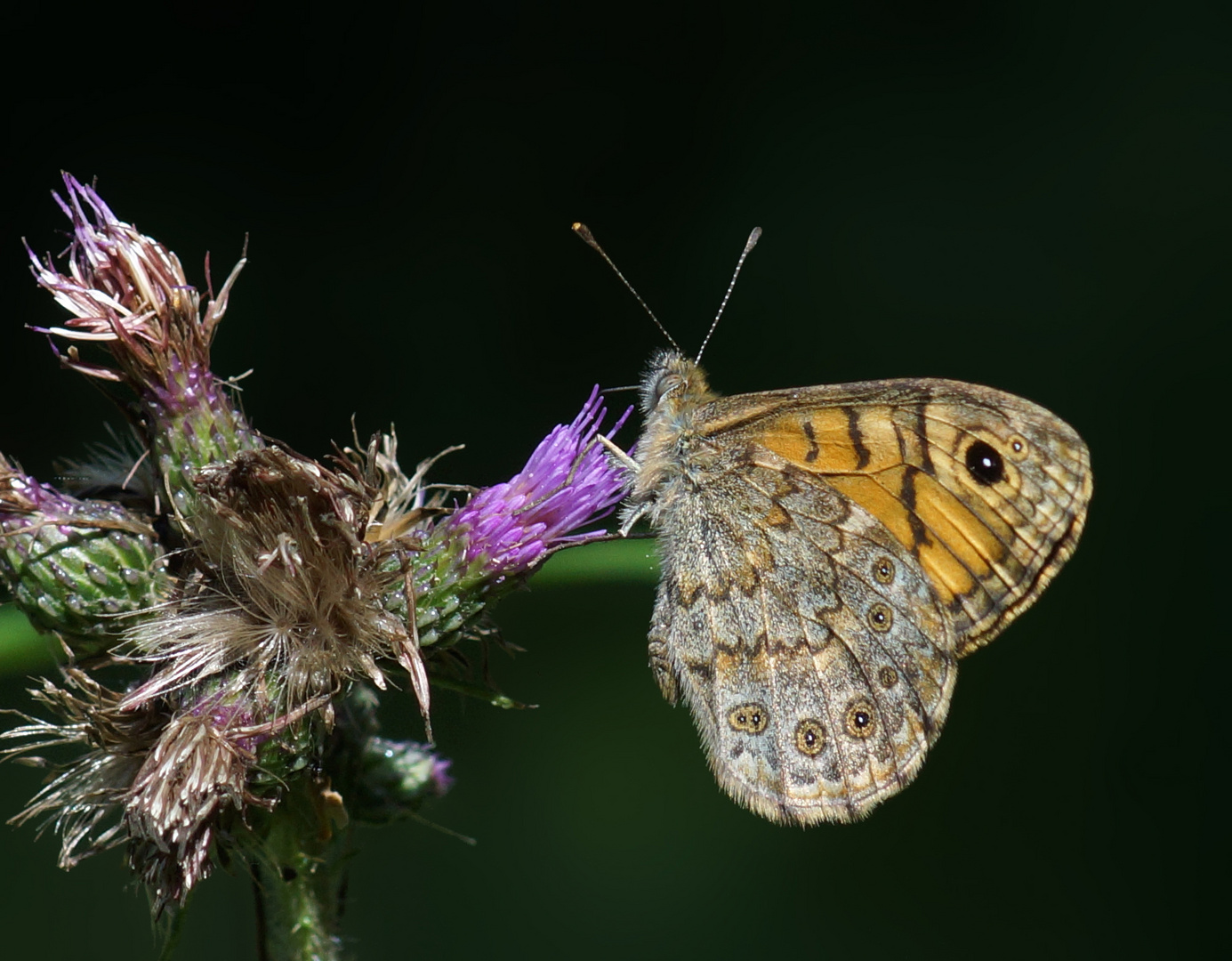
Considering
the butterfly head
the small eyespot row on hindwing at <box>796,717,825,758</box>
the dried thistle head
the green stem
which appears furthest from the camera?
the butterfly head

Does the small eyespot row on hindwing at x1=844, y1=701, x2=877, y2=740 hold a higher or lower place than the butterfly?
lower

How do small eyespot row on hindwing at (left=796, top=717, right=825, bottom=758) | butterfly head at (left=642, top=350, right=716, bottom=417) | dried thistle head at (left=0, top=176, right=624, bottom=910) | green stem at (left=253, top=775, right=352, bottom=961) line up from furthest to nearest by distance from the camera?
butterfly head at (left=642, top=350, right=716, bottom=417) < small eyespot row on hindwing at (left=796, top=717, right=825, bottom=758) < green stem at (left=253, top=775, right=352, bottom=961) < dried thistle head at (left=0, top=176, right=624, bottom=910)

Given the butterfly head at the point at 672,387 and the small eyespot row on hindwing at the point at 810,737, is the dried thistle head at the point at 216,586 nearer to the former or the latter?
the butterfly head at the point at 672,387

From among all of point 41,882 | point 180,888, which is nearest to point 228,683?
point 180,888

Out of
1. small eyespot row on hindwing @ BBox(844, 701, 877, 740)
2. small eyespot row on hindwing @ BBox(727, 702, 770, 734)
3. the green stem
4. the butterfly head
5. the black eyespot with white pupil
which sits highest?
the butterfly head

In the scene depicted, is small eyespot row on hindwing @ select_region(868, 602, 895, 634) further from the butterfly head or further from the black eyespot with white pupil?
the butterfly head

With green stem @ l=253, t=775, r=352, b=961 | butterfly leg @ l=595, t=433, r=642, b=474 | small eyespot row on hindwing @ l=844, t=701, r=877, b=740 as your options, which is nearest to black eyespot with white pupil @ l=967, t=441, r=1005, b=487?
small eyespot row on hindwing @ l=844, t=701, r=877, b=740
